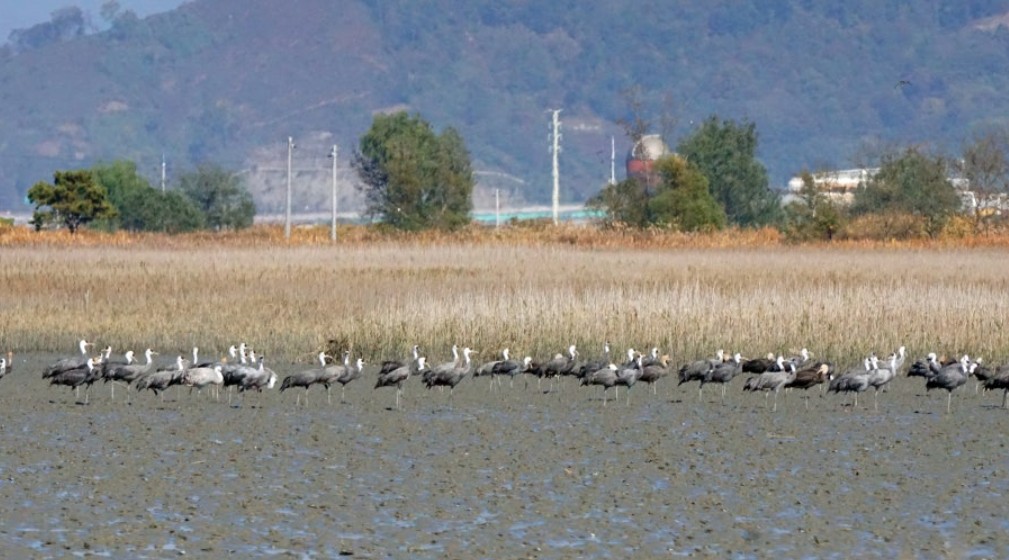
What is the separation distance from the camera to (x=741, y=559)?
13891mm

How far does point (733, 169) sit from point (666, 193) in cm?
2691

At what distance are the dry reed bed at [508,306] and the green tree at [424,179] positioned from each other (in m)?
44.2

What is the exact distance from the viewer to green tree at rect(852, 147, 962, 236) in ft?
248

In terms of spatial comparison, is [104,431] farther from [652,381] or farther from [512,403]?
[652,381]

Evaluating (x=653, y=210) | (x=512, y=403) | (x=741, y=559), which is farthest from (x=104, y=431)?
(x=653, y=210)

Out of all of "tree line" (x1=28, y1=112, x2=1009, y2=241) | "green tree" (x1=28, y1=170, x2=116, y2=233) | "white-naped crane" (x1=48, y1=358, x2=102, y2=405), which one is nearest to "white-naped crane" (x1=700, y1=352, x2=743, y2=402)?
"white-naped crane" (x1=48, y1=358, x2=102, y2=405)

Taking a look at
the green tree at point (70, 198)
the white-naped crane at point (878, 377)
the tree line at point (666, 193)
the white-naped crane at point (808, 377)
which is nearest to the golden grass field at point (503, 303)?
the white-naped crane at point (878, 377)

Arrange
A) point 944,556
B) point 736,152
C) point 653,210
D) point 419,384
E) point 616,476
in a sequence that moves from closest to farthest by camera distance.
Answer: point 944,556
point 616,476
point 419,384
point 653,210
point 736,152

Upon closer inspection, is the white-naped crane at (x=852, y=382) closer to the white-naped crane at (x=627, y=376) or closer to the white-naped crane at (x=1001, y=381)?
the white-naped crane at (x=1001, y=381)

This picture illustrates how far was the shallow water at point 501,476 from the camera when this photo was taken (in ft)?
47.5

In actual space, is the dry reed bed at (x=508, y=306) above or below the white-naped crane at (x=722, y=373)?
above

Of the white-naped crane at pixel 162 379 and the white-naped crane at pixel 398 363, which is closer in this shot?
the white-naped crane at pixel 162 379

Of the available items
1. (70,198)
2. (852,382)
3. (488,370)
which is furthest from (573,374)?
(70,198)

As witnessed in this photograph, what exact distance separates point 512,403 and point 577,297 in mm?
9785
